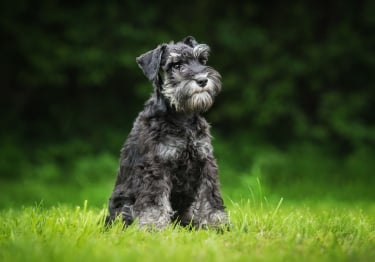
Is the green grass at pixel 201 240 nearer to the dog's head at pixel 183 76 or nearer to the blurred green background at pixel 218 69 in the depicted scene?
the dog's head at pixel 183 76

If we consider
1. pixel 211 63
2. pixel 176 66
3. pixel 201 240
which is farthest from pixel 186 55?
pixel 211 63

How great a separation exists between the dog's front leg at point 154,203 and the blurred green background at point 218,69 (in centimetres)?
793

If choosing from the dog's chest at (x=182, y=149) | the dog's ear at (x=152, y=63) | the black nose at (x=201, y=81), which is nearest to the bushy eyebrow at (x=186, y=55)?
the dog's ear at (x=152, y=63)

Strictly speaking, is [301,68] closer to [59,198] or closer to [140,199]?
[59,198]

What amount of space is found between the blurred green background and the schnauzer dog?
760 cm

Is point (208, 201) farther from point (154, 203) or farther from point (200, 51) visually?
point (200, 51)

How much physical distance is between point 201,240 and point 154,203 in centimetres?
76

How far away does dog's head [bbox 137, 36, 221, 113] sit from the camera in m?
5.84

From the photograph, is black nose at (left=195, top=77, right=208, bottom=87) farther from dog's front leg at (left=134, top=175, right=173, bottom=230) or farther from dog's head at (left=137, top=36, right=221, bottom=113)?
dog's front leg at (left=134, top=175, right=173, bottom=230)

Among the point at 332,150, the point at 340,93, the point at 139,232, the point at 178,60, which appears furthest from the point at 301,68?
the point at 139,232

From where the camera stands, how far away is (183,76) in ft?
19.5

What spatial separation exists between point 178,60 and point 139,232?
1.78 meters

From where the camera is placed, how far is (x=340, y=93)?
1473cm

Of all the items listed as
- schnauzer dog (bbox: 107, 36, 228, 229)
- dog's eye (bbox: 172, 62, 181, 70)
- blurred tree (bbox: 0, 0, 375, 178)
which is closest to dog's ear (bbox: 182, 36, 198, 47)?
schnauzer dog (bbox: 107, 36, 228, 229)
